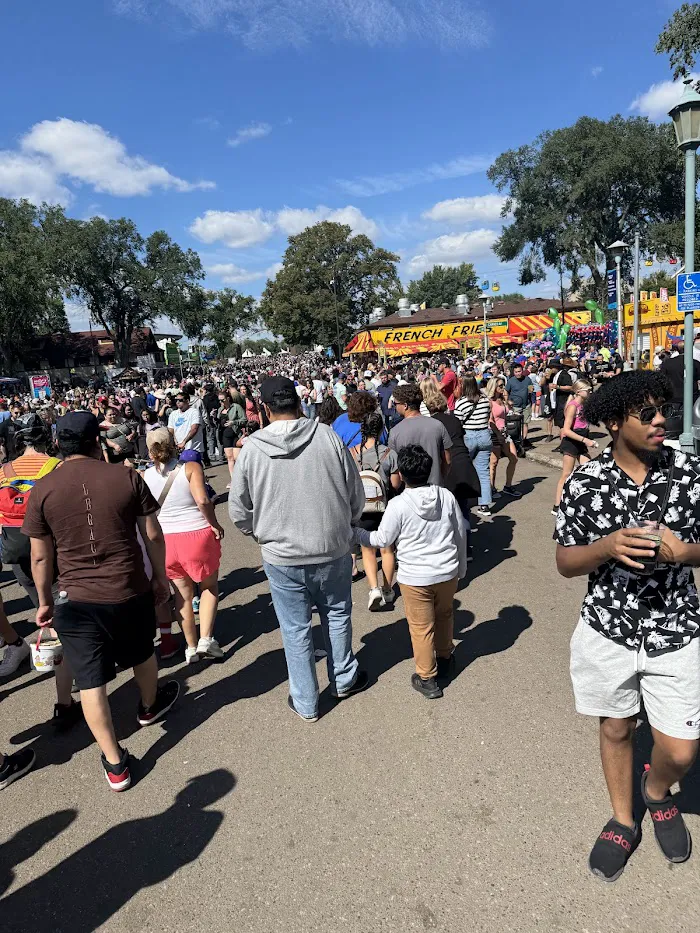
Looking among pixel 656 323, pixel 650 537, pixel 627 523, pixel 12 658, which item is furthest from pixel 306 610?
pixel 656 323

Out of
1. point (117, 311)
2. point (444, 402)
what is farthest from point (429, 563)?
point (117, 311)

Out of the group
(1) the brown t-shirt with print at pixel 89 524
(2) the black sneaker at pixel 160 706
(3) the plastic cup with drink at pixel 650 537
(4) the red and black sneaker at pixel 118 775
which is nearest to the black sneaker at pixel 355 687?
(2) the black sneaker at pixel 160 706

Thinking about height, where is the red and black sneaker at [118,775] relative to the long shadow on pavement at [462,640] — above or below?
above

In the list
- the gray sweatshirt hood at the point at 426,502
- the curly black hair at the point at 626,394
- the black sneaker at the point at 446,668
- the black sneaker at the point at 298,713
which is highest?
the curly black hair at the point at 626,394

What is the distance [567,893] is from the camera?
80.4 inches

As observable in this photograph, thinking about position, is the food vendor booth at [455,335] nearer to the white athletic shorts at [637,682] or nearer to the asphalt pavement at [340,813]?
the asphalt pavement at [340,813]

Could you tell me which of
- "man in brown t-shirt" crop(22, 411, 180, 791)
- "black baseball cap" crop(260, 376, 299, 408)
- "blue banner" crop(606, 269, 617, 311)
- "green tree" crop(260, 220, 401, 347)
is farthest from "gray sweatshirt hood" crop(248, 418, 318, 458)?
"green tree" crop(260, 220, 401, 347)

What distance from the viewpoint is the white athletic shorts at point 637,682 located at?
6.43 ft

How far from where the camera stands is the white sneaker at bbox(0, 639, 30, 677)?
13.5 ft

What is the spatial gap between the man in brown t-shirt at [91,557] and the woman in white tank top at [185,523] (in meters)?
0.93

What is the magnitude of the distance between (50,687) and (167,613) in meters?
0.92

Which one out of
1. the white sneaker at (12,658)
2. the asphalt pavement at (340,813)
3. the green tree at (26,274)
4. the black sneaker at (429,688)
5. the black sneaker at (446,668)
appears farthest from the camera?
the green tree at (26,274)

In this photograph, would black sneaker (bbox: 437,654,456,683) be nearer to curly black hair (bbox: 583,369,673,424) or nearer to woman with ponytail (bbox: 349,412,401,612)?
woman with ponytail (bbox: 349,412,401,612)

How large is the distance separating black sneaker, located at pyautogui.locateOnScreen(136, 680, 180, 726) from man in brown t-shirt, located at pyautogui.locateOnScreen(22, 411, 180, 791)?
0.44 m
